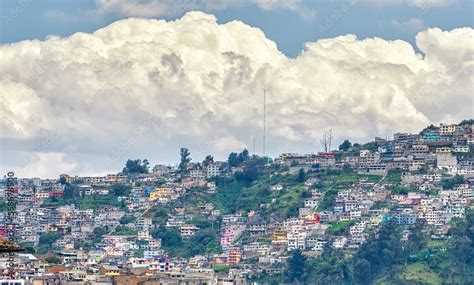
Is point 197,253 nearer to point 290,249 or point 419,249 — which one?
point 290,249

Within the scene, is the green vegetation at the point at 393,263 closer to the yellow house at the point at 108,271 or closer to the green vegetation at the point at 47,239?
the green vegetation at the point at 47,239

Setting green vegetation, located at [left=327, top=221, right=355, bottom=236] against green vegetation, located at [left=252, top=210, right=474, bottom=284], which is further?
green vegetation, located at [left=327, top=221, right=355, bottom=236]

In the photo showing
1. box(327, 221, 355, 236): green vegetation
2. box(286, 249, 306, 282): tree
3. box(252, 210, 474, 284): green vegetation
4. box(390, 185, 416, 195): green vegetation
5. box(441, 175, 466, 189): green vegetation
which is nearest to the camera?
box(252, 210, 474, 284): green vegetation

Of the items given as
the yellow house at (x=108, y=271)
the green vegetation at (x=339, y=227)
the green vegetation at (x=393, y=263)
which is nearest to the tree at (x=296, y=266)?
the green vegetation at (x=393, y=263)

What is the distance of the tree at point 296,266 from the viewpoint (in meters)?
166

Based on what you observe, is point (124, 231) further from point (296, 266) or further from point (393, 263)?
point (393, 263)

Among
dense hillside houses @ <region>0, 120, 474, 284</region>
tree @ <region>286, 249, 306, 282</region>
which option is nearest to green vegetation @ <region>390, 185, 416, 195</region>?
dense hillside houses @ <region>0, 120, 474, 284</region>

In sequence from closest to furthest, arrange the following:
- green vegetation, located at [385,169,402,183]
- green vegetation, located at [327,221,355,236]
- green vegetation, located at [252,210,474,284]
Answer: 1. green vegetation, located at [252,210,474,284]
2. green vegetation, located at [327,221,355,236]
3. green vegetation, located at [385,169,402,183]

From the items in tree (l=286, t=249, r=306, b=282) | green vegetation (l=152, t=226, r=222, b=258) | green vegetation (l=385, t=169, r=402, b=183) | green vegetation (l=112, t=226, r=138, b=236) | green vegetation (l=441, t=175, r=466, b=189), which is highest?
green vegetation (l=385, t=169, r=402, b=183)

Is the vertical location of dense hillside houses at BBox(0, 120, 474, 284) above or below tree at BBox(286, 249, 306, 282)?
above

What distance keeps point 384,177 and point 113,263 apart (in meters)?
43.6

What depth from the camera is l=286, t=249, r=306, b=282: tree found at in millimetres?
166375

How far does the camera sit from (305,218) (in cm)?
18788

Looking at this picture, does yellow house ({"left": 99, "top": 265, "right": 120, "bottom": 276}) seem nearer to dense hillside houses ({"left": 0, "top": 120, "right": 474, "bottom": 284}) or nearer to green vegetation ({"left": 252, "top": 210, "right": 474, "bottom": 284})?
dense hillside houses ({"left": 0, "top": 120, "right": 474, "bottom": 284})
